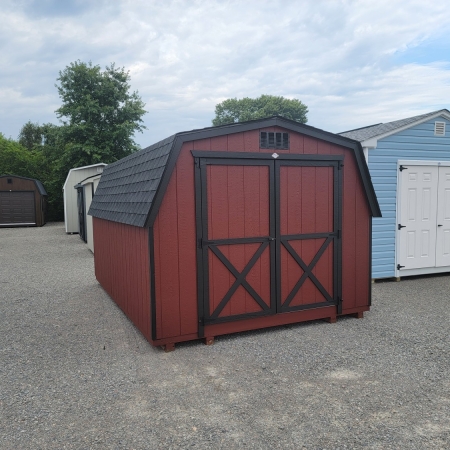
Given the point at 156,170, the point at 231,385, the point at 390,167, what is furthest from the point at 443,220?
the point at 231,385

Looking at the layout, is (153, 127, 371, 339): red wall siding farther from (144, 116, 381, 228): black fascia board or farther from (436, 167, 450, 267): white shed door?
(436, 167, 450, 267): white shed door

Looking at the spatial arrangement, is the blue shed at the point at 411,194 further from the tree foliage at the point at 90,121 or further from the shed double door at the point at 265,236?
the tree foliage at the point at 90,121

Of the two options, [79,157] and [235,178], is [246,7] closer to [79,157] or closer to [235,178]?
[235,178]

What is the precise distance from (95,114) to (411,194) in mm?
21879

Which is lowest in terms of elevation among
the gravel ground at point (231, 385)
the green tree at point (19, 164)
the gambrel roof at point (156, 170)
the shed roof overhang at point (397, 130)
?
the gravel ground at point (231, 385)

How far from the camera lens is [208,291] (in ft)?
15.0

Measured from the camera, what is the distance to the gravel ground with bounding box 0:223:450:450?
9.07ft

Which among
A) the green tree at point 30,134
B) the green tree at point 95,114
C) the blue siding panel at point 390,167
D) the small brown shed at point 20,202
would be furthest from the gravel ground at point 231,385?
the green tree at point 30,134

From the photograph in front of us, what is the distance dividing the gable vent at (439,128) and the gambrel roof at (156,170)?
3.42 meters

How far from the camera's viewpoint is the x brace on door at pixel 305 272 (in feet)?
16.4

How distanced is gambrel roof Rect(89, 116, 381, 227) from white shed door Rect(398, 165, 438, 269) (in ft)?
8.46

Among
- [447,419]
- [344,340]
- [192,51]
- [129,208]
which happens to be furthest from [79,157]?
[447,419]

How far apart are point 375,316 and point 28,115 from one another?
142ft

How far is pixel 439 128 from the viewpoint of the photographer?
25.5 feet
